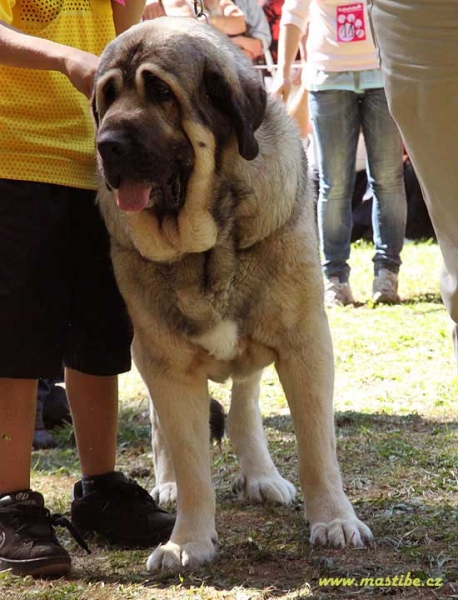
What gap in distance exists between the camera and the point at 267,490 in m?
3.64

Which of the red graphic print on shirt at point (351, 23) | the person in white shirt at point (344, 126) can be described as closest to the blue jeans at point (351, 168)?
the person in white shirt at point (344, 126)

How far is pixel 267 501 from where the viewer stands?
362 cm

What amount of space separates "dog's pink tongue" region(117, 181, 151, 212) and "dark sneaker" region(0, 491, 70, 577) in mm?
903

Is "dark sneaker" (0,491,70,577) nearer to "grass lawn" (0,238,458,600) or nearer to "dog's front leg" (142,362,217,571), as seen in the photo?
"grass lawn" (0,238,458,600)

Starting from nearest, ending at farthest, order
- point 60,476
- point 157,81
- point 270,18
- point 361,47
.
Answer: point 157,81 → point 60,476 → point 361,47 → point 270,18

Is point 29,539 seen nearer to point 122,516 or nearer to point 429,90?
point 122,516

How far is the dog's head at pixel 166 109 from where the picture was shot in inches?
108

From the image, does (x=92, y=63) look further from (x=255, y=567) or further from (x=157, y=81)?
(x=255, y=567)

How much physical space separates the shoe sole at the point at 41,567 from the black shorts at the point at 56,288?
1.71ft

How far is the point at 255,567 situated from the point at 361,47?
4548 millimetres

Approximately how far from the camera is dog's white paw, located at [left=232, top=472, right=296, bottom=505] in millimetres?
3631

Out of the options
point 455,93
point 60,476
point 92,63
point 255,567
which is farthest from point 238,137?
point 60,476

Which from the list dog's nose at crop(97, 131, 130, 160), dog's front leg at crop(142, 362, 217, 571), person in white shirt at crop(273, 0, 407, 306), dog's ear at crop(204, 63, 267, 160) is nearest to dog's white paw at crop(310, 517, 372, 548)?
dog's front leg at crop(142, 362, 217, 571)

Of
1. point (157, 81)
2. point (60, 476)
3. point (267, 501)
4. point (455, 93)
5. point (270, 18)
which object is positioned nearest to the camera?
point (455, 93)
